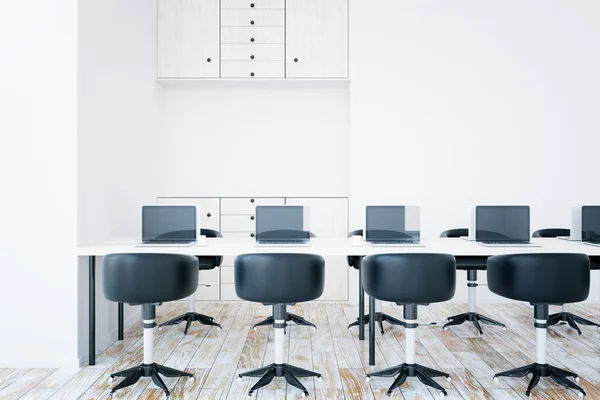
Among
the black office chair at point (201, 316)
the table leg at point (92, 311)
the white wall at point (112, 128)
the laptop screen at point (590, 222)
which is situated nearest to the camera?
the table leg at point (92, 311)

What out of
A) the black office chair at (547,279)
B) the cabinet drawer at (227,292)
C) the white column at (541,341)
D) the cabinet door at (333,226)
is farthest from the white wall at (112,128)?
the white column at (541,341)

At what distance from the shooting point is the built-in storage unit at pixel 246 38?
18.7ft

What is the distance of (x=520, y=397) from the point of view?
3037 mm

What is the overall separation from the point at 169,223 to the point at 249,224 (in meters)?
1.82

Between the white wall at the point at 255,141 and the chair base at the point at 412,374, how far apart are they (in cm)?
316

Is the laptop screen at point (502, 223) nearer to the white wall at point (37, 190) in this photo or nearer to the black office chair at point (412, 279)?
the black office chair at point (412, 279)

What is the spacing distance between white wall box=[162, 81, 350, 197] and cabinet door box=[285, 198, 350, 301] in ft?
1.78

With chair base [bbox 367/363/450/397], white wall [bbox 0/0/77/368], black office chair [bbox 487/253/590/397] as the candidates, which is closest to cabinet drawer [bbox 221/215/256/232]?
white wall [bbox 0/0/77/368]

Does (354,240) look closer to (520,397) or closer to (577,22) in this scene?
(520,397)

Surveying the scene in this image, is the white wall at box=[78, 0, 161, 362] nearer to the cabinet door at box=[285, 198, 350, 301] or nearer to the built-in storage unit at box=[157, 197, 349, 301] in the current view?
the built-in storage unit at box=[157, 197, 349, 301]

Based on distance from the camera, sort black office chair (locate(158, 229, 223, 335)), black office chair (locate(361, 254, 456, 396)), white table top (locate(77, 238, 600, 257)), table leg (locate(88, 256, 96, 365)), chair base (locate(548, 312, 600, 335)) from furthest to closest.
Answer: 1. chair base (locate(548, 312, 600, 335))
2. black office chair (locate(158, 229, 223, 335))
3. table leg (locate(88, 256, 96, 365))
4. white table top (locate(77, 238, 600, 257))
5. black office chair (locate(361, 254, 456, 396))

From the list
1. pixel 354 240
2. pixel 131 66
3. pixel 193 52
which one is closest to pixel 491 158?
pixel 354 240

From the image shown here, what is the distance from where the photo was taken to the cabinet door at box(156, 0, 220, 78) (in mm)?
5727

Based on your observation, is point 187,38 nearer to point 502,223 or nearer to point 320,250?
point 320,250
